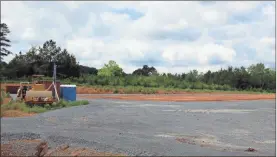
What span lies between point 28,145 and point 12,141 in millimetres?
885

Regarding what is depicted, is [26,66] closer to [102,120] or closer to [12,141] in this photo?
[102,120]

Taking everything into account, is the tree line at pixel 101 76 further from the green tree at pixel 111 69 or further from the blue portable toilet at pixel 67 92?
the blue portable toilet at pixel 67 92

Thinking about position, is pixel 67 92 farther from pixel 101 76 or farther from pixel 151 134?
pixel 101 76

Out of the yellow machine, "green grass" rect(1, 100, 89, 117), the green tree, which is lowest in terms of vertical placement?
"green grass" rect(1, 100, 89, 117)

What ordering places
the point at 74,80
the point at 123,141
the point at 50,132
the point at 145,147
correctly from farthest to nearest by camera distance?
the point at 74,80
the point at 50,132
the point at 123,141
the point at 145,147

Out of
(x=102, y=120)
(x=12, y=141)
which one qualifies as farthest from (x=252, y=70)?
(x=12, y=141)

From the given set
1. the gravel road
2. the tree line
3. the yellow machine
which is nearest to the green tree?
the tree line

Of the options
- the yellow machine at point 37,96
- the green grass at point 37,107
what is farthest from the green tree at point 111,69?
the yellow machine at point 37,96

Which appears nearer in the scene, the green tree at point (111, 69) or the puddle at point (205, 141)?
the puddle at point (205, 141)

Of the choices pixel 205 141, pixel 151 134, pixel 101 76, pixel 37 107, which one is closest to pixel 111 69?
pixel 101 76

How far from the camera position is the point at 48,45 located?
70188mm

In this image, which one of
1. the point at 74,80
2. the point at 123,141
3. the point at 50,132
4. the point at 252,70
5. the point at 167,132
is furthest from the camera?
the point at 252,70

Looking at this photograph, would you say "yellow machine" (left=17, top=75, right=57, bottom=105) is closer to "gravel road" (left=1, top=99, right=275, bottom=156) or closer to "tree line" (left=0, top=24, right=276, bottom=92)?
"gravel road" (left=1, top=99, right=275, bottom=156)

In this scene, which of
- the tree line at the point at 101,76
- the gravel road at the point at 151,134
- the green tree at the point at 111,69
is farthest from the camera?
the green tree at the point at 111,69
